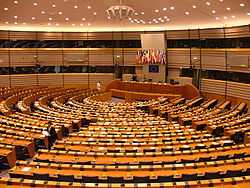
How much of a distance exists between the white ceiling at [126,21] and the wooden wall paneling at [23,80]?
4.86 meters

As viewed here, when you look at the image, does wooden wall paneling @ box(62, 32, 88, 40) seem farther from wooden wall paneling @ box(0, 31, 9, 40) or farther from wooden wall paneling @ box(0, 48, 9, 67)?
wooden wall paneling @ box(0, 48, 9, 67)

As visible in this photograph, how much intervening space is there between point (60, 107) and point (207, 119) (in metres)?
9.79

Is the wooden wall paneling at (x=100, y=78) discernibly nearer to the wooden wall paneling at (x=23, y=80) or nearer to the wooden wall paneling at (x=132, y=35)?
the wooden wall paneling at (x=132, y=35)

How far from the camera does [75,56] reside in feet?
126

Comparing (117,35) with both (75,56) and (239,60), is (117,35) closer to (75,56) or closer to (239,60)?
(75,56)

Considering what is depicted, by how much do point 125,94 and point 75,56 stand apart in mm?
8232

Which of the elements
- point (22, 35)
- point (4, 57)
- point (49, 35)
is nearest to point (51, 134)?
point (4, 57)

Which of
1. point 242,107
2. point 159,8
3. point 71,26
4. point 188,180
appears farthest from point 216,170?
point 71,26

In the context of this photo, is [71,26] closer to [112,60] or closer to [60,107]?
[112,60]

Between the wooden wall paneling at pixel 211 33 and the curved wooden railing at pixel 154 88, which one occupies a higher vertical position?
the wooden wall paneling at pixel 211 33

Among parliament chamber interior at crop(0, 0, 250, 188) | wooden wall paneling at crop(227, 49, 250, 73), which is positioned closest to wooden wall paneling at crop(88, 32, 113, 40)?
parliament chamber interior at crop(0, 0, 250, 188)

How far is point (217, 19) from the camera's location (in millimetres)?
28812

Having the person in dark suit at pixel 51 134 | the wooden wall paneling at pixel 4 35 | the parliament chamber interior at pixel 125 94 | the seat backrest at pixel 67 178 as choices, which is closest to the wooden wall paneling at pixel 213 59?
the parliament chamber interior at pixel 125 94

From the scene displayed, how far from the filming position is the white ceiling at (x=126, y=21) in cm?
2506
